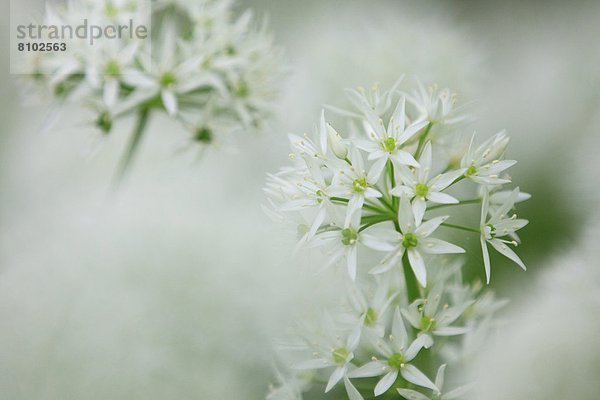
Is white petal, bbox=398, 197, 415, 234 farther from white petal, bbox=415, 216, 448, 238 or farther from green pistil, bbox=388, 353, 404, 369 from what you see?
green pistil, bbox=388, 353, 404, 369

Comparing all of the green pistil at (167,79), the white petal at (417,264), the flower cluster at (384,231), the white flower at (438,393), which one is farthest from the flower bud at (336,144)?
Answer: the green pistil at (167,79)

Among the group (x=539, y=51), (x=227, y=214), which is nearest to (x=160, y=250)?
(x=227, y=214)

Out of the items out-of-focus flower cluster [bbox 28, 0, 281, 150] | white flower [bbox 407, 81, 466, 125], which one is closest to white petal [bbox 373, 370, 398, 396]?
white flower [bbox 407, 81, 466, 125]

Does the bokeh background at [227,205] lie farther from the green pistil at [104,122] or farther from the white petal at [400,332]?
the white petal at [400,332]

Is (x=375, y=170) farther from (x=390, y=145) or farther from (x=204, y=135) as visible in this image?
(x=204, y=135)

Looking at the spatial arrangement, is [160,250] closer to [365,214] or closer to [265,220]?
Result: [265,220]
